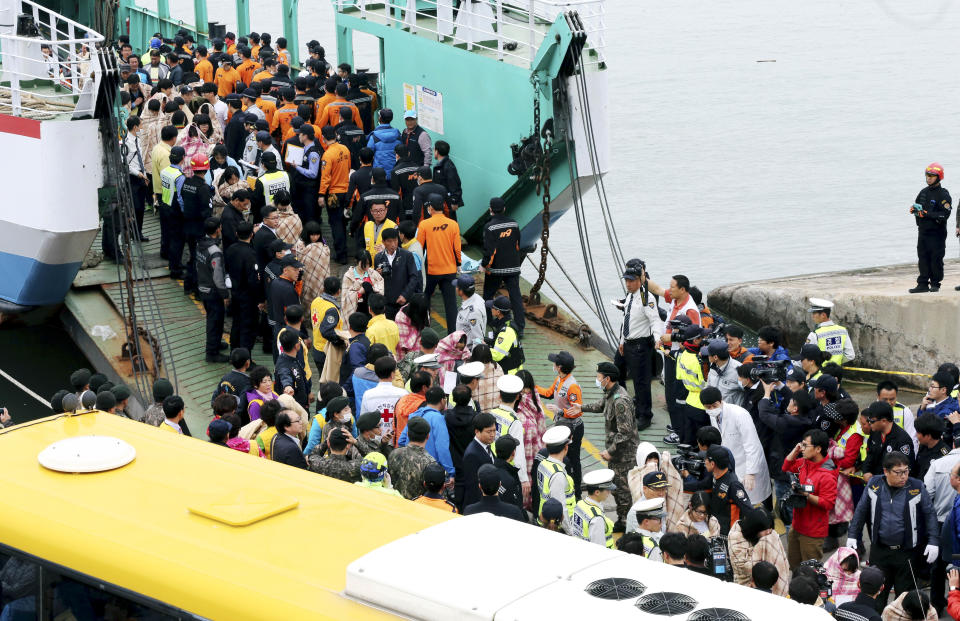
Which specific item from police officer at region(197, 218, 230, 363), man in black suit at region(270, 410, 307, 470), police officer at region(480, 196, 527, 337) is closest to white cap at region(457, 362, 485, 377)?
man in black suit at region(270, 410, 307, 470)

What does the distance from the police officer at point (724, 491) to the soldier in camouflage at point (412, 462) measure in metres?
1.81

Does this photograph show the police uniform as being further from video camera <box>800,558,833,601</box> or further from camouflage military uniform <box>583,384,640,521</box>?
video camera <box>800,558,833,601</box>

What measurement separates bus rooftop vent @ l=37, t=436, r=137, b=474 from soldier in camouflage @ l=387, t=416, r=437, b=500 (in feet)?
8.00

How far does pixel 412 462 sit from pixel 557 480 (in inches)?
36.2

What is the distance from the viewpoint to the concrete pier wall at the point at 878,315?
1319 centimetres

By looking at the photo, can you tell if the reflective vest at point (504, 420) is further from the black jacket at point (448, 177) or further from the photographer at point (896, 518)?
the black jacket at point (448, 177)

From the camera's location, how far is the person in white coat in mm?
9180

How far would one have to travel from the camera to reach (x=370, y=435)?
838cm

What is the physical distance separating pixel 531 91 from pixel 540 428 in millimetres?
5210

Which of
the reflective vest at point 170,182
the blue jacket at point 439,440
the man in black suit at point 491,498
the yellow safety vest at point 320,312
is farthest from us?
the reflective vest at point 170,182

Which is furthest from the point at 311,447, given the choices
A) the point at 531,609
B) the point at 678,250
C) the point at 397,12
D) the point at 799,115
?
the point at 799,115

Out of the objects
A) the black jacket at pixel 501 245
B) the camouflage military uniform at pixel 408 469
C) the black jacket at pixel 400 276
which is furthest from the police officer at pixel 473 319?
the camouflage military uniform at pixel 408 469

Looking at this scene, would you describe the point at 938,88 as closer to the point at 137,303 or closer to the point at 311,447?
the point at 137,303

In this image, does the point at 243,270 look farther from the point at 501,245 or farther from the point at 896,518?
the point at 896,518
